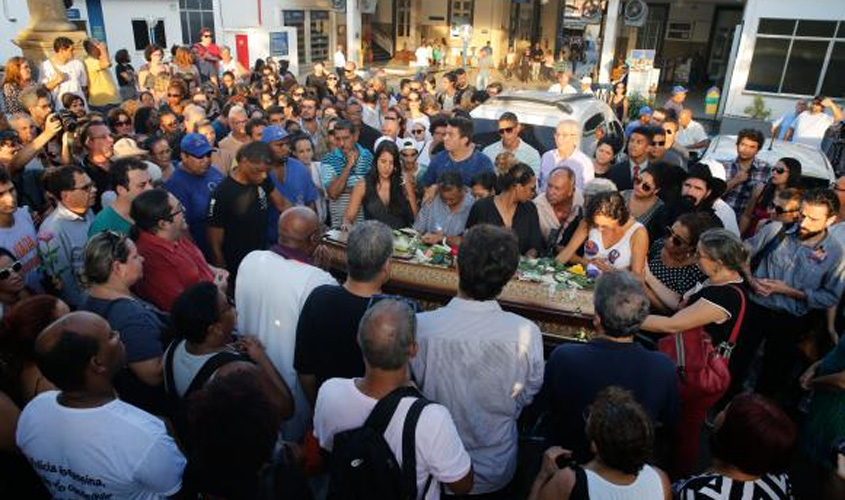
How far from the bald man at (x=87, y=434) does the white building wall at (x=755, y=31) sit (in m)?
17.3

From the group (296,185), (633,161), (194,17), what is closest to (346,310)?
(296,185)

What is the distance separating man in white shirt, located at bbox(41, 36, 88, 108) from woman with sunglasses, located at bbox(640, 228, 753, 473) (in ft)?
27.3

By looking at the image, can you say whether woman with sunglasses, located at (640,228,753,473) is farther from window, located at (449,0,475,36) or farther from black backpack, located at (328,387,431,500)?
window, located at (449,0,475,36)

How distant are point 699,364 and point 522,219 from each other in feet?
6.16

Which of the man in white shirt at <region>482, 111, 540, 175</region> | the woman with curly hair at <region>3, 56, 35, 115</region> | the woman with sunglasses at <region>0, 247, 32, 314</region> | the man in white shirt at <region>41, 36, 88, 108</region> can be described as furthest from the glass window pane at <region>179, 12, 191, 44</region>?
the woman with sunglasses at <region>0, 247, 32, 314</region>

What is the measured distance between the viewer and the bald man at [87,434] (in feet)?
6.78

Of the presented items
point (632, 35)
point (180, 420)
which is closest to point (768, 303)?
point (180, 420)

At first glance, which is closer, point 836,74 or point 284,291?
point 284,291

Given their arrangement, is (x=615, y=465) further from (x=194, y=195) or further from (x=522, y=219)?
(x=194, y=195)

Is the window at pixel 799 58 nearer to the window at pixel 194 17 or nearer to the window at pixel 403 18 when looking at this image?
the window at pixel 403 18

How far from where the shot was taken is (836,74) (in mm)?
14758

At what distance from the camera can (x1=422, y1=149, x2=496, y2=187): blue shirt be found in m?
5.69

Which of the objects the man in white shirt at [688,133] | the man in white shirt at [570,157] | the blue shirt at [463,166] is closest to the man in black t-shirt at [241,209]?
the blue shirt at [463,166]

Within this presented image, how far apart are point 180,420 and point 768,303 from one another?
402 cm
